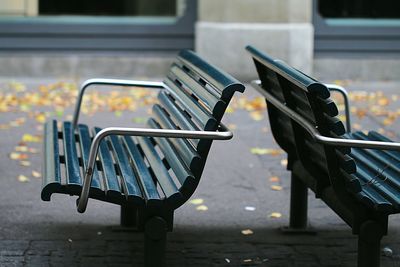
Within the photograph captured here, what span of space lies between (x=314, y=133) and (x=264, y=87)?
4.87 feet

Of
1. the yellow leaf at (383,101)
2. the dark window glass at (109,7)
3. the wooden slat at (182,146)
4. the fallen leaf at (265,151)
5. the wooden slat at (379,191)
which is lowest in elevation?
the fallen leaf at (265,151)

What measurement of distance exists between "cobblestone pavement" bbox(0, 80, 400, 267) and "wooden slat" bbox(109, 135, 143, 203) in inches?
19.1

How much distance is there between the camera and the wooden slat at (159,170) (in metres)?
4.82

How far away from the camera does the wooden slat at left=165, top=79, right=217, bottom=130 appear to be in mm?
4773

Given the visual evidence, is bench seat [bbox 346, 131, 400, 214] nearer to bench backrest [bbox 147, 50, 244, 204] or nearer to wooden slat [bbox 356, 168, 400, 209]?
wooden slat [bbox 356, 168, 400, 209]

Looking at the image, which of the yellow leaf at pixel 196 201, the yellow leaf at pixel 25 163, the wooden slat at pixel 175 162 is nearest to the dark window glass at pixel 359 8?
the yellow leaf at pixel 25 163

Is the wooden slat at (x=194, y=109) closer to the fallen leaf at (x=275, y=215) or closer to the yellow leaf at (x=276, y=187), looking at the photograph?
the fallen leaf at (x=275, y=215)

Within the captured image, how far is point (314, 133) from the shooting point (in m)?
4.65

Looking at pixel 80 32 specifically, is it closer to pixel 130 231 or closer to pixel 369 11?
pixel 369 11

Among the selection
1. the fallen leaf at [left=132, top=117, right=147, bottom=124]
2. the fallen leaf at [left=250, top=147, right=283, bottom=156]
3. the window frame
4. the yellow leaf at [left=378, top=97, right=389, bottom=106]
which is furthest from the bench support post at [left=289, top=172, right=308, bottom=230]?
the window frame

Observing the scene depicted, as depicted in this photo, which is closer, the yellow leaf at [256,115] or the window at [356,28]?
the yellow leaf at [256,115]

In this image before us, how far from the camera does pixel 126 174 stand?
17.0ft

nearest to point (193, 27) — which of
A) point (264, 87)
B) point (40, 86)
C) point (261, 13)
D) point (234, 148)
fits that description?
point (261, 13)

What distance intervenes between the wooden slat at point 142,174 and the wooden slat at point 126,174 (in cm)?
3
